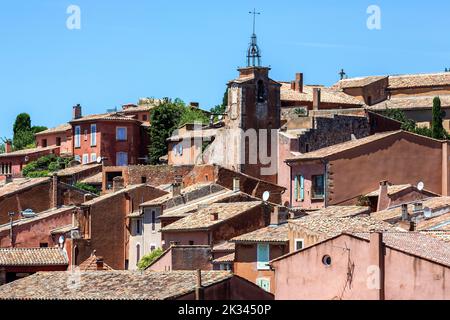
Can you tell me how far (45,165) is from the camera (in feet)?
322

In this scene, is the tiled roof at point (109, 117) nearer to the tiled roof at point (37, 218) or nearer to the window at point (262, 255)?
the tiled roof at point (37, 218)

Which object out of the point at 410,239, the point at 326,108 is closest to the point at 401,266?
the point at 410,239

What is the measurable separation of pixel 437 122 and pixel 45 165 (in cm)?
2694

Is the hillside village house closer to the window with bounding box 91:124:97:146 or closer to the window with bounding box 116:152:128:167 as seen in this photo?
the window with bounding box 116:152:128:167

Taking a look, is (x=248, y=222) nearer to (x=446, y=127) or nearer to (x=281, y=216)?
(x=281, y=216)

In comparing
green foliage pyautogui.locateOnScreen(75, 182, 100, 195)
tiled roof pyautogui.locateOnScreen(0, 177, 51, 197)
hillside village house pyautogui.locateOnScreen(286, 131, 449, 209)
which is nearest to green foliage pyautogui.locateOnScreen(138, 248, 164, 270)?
hillside village house pyautogui.locateOnScreen(286, 131, 449, 209)

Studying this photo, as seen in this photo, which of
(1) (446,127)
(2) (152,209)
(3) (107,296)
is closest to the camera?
(3) (107,296)

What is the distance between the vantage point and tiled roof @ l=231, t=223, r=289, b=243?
175ft

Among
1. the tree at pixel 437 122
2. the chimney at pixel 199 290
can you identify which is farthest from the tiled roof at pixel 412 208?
the tree at pixel 437 122

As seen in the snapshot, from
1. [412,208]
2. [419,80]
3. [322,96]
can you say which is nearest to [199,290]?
[412,208]

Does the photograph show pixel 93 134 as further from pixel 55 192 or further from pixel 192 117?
pixel 55 192

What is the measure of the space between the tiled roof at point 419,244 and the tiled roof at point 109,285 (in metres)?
4.41
